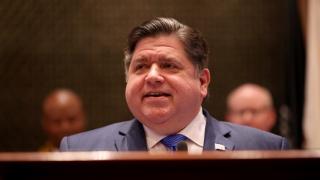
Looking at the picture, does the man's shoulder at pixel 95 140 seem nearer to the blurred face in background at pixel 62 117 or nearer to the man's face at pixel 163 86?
the man's face at pixel 163 86

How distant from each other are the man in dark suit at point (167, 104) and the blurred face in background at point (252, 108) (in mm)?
935

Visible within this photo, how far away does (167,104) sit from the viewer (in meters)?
1.54

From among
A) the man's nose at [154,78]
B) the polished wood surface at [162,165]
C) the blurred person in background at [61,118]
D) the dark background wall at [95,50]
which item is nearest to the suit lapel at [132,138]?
the man's nose at [154,78]

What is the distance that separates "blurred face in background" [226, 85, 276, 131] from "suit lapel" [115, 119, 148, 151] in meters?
1.04

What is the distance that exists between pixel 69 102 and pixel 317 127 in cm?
125

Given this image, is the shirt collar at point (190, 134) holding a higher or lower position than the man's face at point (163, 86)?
lower

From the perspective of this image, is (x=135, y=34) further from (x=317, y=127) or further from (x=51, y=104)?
(x=317, y=127)

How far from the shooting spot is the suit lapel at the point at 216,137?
1.58 m

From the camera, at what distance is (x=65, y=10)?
3217 millimetres

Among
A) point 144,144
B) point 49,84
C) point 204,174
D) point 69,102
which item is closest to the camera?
point 204,174

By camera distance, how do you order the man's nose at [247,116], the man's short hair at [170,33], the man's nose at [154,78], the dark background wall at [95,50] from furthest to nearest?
the dark background wall at [95,50] < the man's nose at [247,116] < the man's short hair at [170,33] < the man's nose at [154,78]

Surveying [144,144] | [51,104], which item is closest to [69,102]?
[51,104]

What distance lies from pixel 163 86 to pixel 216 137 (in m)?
0.23

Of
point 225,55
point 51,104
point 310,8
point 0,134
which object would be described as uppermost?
point 310,8
